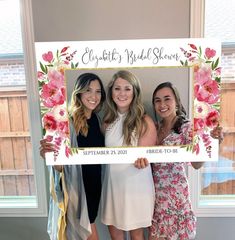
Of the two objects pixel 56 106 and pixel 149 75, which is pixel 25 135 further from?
pixel 149 75

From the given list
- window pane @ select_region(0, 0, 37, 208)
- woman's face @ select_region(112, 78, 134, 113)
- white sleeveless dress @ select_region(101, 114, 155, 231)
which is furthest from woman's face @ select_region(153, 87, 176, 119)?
window pane @ select_region(0, 0, 37, 208)

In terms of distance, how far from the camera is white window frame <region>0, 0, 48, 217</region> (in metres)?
1.37

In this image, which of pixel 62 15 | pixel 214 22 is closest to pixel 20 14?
pixel 62 15

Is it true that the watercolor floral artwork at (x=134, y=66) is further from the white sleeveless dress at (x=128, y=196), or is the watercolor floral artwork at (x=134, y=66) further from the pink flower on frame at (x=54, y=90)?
the white sleeveless dress at (x=128, y=196)

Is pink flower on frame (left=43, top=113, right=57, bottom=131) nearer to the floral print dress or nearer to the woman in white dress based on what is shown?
the woman in white dress

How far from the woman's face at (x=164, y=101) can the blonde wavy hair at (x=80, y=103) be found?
230 millimetres

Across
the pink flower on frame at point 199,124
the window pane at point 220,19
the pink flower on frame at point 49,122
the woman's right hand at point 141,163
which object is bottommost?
the woman's right hand at point 141,163

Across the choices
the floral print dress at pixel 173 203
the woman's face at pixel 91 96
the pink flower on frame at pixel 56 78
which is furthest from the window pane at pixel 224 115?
the pink flower on frame at pixel 56 78

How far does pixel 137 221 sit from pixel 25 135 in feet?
2.76

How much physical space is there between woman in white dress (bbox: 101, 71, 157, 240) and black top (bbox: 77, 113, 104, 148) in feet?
0.10

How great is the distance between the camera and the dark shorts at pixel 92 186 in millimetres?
1239

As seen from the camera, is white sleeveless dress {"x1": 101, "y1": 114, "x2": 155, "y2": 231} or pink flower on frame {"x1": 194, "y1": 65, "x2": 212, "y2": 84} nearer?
pink flower on frame {"x1": 194, "y1": 65, "x2": 212, "y2": 84}

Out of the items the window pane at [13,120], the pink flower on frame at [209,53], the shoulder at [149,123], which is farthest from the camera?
the window pane at [13,120]

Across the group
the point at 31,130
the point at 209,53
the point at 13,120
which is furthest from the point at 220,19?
the point at 13,120
